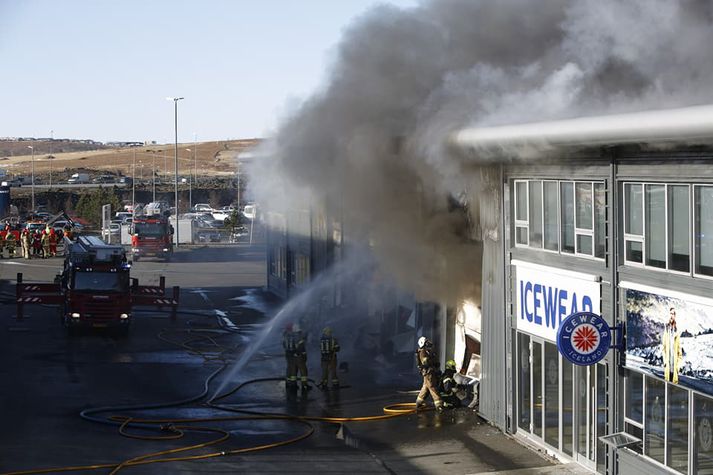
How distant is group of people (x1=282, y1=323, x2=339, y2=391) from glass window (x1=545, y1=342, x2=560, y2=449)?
499cm

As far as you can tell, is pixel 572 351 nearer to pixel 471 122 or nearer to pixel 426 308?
pixel 471 122

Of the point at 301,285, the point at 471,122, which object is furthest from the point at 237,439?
the point at 301,285

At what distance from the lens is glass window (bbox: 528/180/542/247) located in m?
13.2

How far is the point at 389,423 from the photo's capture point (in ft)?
49.1

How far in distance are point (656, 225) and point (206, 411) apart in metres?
8.07

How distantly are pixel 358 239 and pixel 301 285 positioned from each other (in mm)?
7507

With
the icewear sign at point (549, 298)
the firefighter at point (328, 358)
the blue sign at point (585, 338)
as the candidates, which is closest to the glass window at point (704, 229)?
the blue sign at point (585, 338)

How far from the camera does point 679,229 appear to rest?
33.6 ft

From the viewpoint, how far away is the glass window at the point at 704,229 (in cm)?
975

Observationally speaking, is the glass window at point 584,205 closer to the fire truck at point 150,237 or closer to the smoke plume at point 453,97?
the smoke plume at point 453,97

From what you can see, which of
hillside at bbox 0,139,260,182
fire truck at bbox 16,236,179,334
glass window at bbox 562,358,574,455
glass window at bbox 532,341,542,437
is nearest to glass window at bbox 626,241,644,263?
glass window at bbox 562,358,574,455

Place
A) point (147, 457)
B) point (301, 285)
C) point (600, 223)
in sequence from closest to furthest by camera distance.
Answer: point (600, 223) < point (147, 457) < point (301, 285)

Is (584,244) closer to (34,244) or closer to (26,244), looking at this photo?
(26,244)

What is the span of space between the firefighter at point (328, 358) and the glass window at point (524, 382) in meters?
4.22
